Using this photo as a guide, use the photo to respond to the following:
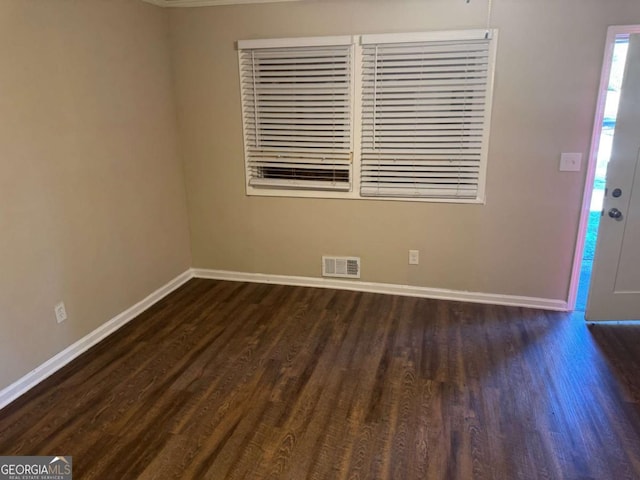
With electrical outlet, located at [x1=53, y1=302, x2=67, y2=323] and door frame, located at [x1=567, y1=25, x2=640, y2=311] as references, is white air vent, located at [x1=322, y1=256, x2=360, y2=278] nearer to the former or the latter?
door frame, located at [x1=567, y1=25, x2=640, y2=311]

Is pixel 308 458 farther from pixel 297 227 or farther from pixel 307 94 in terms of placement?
pixel 307 94

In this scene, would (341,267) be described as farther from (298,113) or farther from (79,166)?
(79,166)

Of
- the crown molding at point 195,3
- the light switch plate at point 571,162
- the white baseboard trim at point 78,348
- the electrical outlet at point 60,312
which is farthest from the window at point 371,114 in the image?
the electrical outlet at point 60,312

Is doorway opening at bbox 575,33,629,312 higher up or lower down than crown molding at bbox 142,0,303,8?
lower down

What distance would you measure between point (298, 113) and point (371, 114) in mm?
630

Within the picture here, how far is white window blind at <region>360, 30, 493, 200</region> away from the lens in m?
3.19

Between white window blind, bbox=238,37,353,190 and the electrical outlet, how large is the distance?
180 centimetres

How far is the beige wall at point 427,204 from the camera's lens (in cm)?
303

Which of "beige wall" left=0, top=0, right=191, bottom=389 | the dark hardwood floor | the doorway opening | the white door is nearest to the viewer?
the dark hardwood floor

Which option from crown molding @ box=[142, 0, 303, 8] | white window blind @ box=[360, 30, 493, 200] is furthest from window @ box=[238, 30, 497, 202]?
crown molding @ box=[142, 0, 303, 8]

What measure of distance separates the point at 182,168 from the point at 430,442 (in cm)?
314

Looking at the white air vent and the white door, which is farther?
the white air vent

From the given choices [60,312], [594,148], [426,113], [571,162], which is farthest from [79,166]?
[594,148]

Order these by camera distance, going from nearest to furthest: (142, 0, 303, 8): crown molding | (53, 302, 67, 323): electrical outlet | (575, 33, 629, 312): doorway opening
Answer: (53, 302, 67, 323): electrical outlet, (575, 33, 629, 312): doorway opening, (142, 0, 303, 8): crown molding
